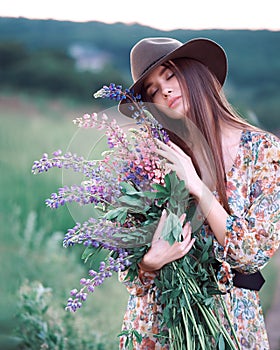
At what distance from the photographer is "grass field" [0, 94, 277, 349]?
275cm

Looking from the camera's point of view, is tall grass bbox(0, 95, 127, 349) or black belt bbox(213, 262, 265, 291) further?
tall grass bbox(0, 95, 127, 349)

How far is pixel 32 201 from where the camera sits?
276 cm

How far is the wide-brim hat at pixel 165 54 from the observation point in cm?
154

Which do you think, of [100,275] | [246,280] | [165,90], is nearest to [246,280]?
[246,280]

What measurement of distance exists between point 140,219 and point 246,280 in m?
0.33

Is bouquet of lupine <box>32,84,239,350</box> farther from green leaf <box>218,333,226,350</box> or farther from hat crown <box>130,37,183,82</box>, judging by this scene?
hat crown <box>130,37,183,82</box>

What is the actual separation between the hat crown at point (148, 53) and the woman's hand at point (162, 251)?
46 centimetres

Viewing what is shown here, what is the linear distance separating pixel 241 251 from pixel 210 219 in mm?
97

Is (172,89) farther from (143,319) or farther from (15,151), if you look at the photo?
(15,151)

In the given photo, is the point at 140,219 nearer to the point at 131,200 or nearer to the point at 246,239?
the point at 131,200

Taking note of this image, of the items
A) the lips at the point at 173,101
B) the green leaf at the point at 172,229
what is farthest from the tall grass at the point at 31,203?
the green leaf at the point at 172,229

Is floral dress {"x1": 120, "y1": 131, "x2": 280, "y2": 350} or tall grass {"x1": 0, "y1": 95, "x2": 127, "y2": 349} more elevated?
tall grass {"x1": 0, "y1": 95, "x2": 127, "y2": 349}

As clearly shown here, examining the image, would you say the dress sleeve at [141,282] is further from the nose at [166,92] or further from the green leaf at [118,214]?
the nose at [166,92]

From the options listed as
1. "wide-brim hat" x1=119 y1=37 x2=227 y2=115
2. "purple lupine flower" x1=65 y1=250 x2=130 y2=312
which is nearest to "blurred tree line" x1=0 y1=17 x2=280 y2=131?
"wide-brim hat" x1=119 y1=37 x2=227 y2=115
